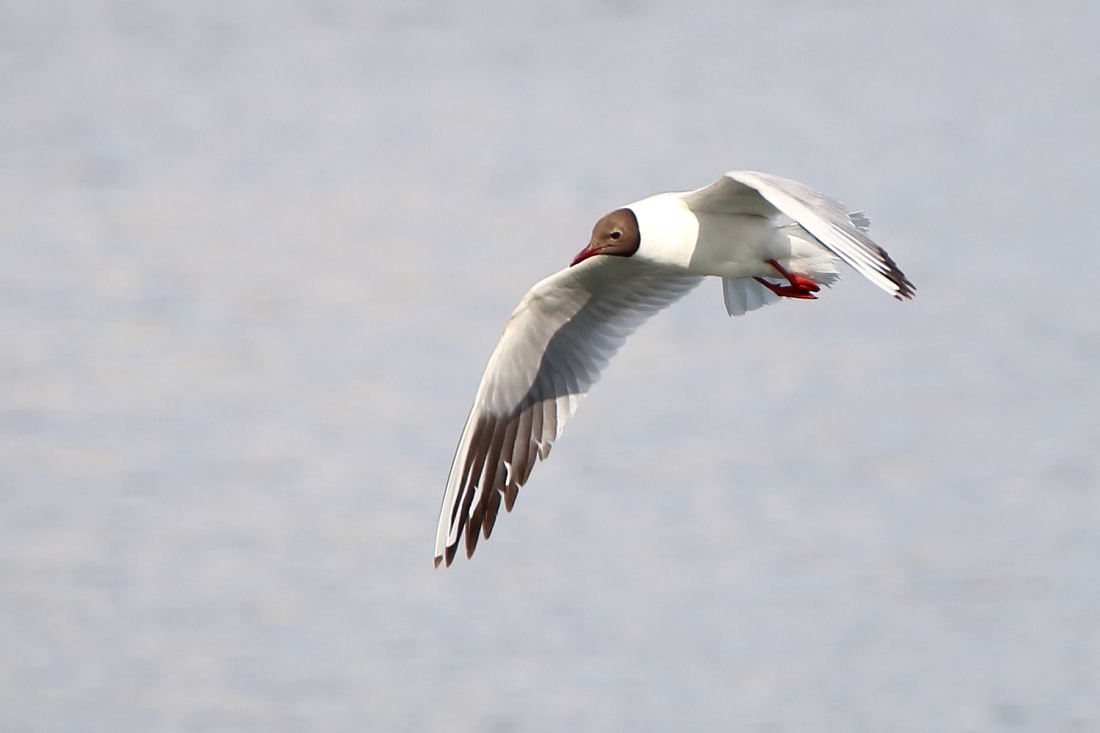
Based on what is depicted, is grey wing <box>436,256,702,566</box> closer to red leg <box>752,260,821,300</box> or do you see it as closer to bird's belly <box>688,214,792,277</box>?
red leg <box>752,260,821,300</box>

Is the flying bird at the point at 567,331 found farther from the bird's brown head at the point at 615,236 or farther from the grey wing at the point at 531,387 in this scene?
the bird's brown head at the point at 615,236

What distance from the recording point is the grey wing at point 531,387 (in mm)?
7078

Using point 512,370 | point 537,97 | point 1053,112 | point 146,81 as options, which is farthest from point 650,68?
point 512,370

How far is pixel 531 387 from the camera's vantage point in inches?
282

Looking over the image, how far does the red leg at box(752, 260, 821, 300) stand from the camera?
21.0 feet

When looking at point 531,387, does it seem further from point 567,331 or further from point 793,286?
point 793,286

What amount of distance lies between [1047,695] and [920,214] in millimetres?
6246

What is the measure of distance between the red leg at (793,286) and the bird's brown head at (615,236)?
0.54m

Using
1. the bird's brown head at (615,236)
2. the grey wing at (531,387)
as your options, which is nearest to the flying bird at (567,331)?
the grey wing at (531,387)

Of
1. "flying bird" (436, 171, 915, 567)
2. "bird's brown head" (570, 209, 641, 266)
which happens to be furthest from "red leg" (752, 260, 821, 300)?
"bird's brown head" (570, 209, 641, 266)

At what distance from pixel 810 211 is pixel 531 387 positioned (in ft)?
6.32

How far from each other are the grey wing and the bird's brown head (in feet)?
2.72

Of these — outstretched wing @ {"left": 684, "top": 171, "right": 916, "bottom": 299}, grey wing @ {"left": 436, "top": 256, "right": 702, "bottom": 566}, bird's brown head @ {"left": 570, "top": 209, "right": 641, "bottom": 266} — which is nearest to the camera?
outstretched wing @ {"left": 684, "top": 171, "right": 916, "bottom": 299}

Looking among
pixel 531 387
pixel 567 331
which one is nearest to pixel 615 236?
pixel 567 331
